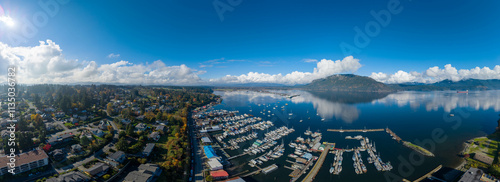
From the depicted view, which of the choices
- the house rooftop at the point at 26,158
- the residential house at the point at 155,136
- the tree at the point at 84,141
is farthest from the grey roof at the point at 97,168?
the residential house at the point at 155,136

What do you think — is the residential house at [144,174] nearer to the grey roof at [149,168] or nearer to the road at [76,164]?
the grey roof at [149,168]

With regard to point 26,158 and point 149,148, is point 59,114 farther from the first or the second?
point 149,148

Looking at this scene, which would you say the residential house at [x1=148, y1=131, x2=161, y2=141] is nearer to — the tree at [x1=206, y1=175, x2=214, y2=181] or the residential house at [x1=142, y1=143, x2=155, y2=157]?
the residential house at [x1=142, y1=143, x2=155, y2=157]

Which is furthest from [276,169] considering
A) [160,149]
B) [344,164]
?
[160,149]

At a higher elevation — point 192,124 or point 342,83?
point 342,83

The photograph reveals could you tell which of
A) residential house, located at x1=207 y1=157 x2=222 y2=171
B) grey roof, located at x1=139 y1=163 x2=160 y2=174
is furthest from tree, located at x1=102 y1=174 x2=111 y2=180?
residential house, located at x1=207 y1=157 x2=222 y2=171

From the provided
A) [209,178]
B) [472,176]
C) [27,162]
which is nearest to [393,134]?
[472,176]

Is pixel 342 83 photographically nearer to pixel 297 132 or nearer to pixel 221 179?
pixel 297 132

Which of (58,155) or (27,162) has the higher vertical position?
(27,162)
